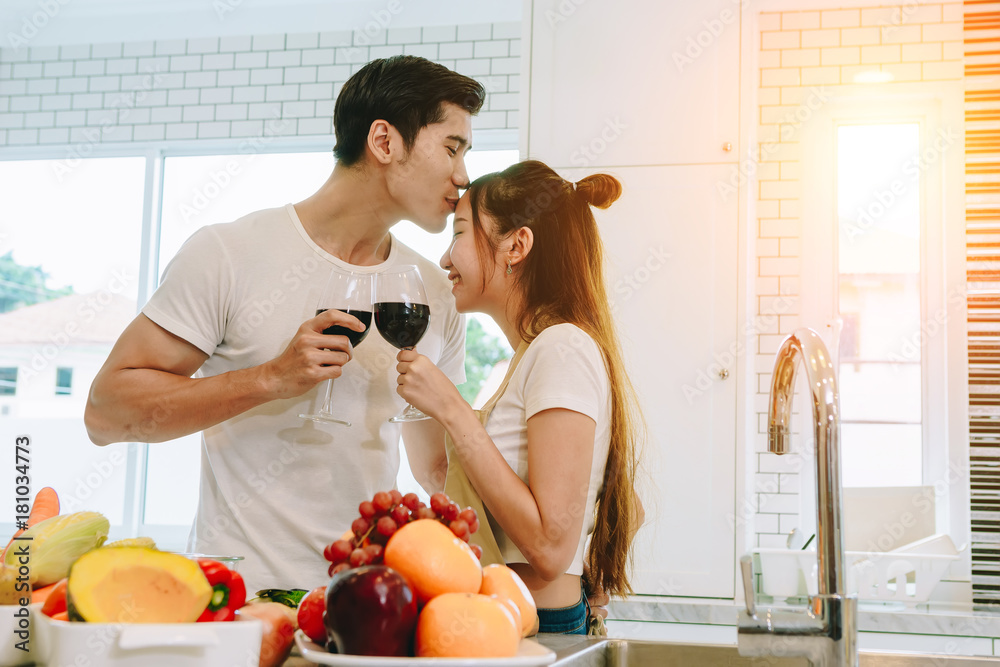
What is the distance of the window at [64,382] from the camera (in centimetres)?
437

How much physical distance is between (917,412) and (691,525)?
3.87 ft

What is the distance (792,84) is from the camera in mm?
3365

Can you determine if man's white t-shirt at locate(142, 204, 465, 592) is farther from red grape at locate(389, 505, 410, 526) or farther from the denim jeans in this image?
red grape at locate(389, 505, 410, 526)

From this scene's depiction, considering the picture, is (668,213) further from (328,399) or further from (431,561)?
(431,561)

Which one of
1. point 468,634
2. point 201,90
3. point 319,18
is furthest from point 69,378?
point 468,634

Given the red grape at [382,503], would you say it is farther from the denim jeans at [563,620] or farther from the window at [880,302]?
the window at [880,302]

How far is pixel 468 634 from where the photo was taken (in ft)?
2.28

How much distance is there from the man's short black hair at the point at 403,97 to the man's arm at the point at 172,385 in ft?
1.86

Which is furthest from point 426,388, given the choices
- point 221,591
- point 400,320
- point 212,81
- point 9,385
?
point 9,385

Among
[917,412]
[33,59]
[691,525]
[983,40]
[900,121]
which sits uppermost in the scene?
[33,59]

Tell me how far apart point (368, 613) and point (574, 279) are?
891 millimetres

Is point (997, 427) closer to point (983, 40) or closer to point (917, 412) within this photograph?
point (917, 412)

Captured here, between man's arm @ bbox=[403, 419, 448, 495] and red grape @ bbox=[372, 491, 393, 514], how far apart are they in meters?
0.88

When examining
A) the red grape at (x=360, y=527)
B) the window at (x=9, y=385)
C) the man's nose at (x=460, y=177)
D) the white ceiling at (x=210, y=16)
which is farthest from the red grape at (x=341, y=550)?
the window at (x=9, y=385)
